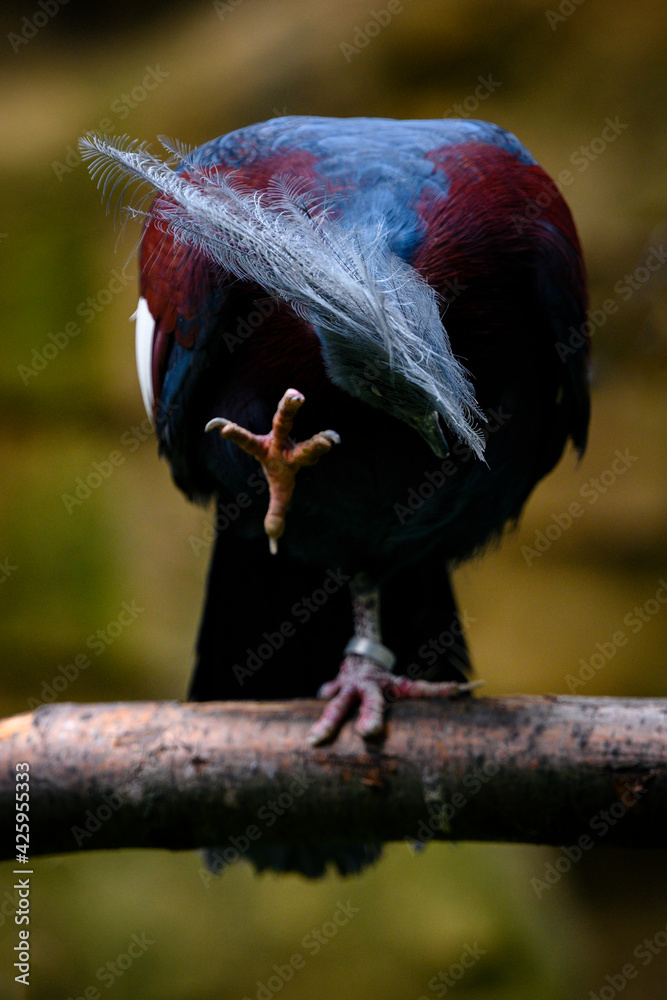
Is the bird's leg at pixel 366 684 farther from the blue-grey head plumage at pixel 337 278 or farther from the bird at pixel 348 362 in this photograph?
the blue-grey head plumage at pixel 337 278

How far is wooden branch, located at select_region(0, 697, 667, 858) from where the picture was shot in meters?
1.65

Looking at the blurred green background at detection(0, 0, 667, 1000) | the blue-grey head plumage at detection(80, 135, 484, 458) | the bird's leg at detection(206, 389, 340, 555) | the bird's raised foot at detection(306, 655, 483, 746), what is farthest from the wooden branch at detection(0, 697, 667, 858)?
the blurred green background at detection(0, 0, 667, 1000)

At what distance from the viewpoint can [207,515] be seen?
12.2 ft

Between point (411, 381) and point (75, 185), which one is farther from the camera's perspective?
point (75, 185)

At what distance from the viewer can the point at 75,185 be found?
3941mm

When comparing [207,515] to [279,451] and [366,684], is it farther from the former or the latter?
[279,451]

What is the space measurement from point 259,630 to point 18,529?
2.01 metres

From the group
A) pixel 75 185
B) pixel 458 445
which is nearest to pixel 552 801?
pixel 458 445

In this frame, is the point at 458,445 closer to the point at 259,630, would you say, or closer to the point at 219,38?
the point at 259,630

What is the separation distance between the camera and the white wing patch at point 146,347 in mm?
2121

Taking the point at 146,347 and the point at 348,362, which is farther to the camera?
the point at 146,347

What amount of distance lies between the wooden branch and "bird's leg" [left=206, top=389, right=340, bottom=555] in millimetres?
449

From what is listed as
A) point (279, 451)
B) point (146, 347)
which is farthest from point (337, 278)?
point (146, 347)

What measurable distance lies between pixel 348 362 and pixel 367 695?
754mm
